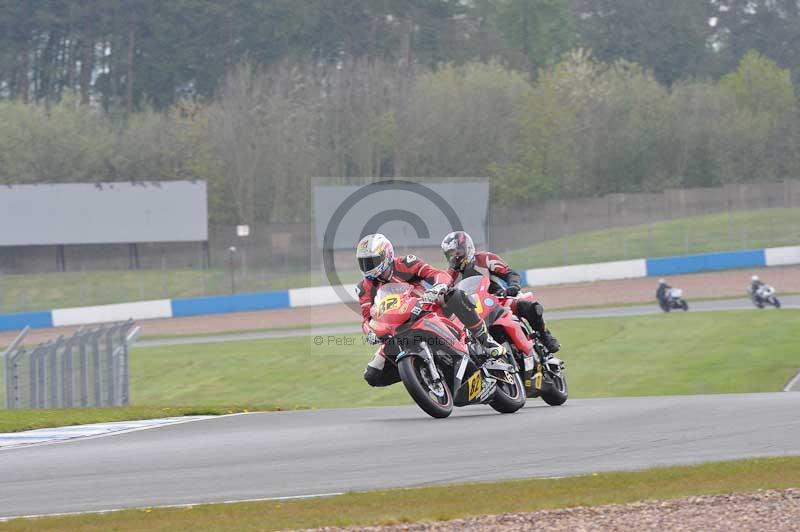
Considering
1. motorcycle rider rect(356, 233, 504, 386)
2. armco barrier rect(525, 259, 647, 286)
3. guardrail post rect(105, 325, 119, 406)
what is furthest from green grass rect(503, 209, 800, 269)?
motorcycle rider rect(356, 233, 504, 386)

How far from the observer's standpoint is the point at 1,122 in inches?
2921

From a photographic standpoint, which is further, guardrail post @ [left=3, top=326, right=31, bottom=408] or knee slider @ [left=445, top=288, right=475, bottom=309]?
guardrail post @ [left=3, top=326, right=31, bottom=408]

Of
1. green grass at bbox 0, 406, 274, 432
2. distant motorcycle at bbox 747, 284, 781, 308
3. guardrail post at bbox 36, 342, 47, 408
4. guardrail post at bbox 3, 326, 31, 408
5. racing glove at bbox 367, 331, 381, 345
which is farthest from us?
distant motorcycle at bbox 747, 284, 781, 308

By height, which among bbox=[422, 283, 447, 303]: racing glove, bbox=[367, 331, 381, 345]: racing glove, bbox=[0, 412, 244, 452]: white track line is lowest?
bbox=[0, 412, 244, 452]: white track line

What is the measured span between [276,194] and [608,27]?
4147 cm

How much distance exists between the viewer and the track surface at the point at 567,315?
1580 inches

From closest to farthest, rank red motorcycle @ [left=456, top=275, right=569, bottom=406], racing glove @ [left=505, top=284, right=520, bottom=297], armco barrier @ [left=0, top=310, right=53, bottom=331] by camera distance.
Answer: red motorcycle @ [left=456, top=275, right=569, bottom=406]
racing glove @ [left=505, top=284, right=520, bottom=297]
armco barrier @ [left=0, top=310, right=53, bottom=331]

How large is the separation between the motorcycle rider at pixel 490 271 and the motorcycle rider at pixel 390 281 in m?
0.50

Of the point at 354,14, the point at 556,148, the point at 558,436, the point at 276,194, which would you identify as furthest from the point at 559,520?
the point at 354,14

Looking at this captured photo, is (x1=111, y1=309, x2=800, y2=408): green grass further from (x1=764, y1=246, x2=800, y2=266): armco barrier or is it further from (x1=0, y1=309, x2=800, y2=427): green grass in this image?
(x1=764, y1=246, x2=800, y2=266): armco barrier

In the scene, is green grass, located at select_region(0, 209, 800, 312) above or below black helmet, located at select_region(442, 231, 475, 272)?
below

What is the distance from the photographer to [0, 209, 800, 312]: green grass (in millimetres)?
51469

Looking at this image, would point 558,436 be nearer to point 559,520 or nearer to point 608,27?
point 559,520

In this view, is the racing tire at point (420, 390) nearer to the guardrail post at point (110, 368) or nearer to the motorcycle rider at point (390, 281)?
the motorcycle rider at point (390, 281)
